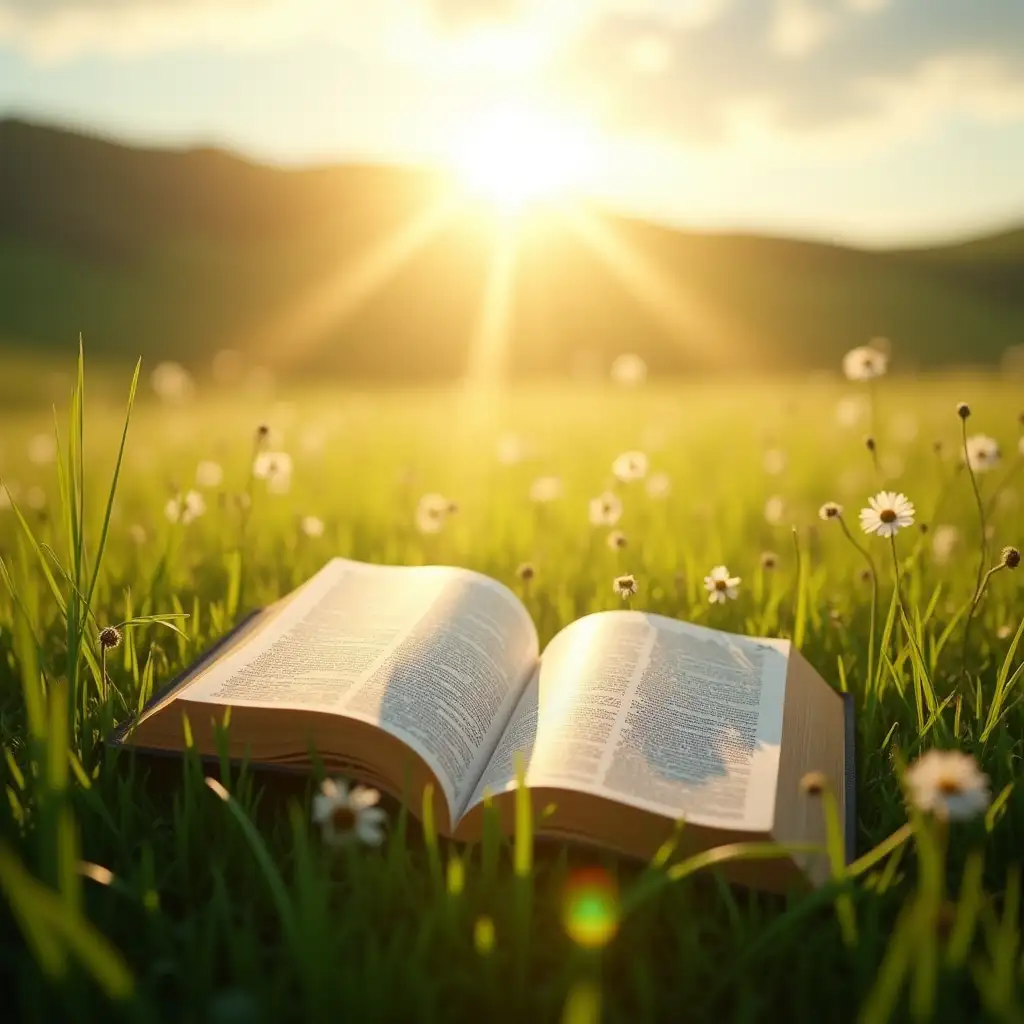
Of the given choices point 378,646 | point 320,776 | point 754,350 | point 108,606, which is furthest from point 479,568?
point 754,350

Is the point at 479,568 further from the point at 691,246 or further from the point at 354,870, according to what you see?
the point at 691,246

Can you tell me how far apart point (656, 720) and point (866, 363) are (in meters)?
1.63

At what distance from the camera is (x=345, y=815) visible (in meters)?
1.42

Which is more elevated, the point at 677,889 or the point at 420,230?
the point at 420,230

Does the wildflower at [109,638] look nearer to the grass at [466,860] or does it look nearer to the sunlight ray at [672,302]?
the grass at [466,860]

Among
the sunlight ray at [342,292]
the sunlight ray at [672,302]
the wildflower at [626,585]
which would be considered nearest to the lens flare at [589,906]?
the wildflower at [626,585]

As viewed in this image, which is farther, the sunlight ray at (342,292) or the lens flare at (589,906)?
the sunlight ray at (342,292)

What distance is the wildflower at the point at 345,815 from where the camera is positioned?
134 cm

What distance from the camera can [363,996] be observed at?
1.22 m

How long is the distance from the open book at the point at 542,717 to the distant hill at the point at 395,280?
102 ft

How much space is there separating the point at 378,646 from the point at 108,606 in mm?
1464

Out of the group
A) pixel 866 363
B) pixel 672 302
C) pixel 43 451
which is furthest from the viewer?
pixel 672 302

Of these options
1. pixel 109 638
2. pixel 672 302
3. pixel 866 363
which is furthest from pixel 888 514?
pixel 672 302

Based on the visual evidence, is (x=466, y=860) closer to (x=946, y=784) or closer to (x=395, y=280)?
(x=946, y=784)
